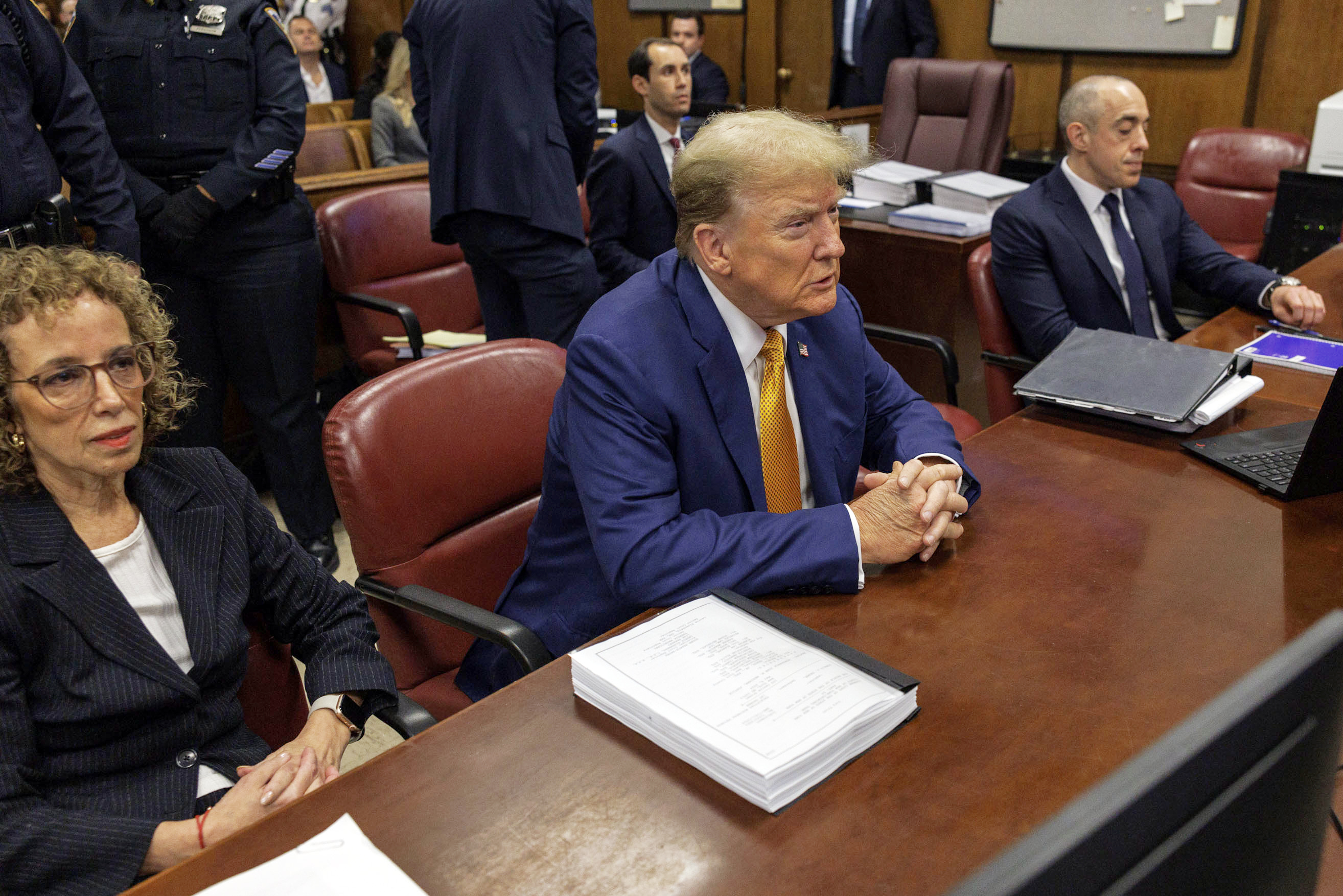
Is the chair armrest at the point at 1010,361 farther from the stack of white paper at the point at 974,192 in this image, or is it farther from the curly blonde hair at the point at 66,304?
the curly blonde hair at the point at 66,304

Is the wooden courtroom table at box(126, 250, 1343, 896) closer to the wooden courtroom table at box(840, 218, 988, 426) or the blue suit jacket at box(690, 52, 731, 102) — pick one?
the wooden courtroom table at box(840, 218, 988, 426)

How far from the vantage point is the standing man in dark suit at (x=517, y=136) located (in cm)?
284

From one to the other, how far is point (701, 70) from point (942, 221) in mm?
3711

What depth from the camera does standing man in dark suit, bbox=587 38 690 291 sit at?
3504 mm

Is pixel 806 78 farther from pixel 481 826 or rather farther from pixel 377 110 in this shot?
pixel 481 826

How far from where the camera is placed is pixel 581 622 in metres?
1.56

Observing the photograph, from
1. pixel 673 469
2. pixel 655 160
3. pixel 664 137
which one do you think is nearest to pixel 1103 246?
pixel 655 160

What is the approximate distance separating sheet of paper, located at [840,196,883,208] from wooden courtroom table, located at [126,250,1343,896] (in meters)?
2.50

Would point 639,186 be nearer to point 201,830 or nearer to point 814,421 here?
point 814,421

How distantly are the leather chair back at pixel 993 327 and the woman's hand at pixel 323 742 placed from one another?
1827mm

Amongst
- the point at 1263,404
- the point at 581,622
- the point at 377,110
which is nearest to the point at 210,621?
the point at 581,622

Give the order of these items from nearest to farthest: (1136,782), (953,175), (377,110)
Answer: (1136,782), (953,175), (377,110)

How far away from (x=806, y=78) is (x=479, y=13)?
173 inches

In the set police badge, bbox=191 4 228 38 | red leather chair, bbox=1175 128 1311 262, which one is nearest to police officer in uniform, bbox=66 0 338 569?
police badge, bbox=191 4 228 38
